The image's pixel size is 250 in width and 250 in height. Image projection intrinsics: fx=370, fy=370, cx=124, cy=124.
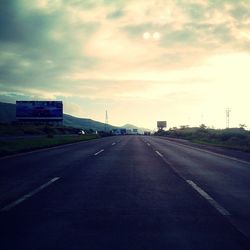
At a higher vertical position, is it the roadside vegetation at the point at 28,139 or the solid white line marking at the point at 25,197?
the roadside vegetation at the point at 28,139

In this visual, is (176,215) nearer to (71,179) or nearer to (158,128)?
(71,179)

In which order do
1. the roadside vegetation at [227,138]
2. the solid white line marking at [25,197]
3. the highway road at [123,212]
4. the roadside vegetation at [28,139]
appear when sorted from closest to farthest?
the highway road at [123,212], the solid white line marking at [25,197], the roadside vegetation at [28,139], the roadside vegetation at [227,138]

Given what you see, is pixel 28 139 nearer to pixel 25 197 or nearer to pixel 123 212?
pixel 25 197

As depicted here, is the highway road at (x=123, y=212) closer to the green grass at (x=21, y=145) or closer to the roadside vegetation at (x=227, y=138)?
the green grass at (x=21, y=145)

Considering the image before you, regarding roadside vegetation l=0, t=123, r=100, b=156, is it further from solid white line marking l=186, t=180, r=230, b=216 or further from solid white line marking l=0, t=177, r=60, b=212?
solid white line marking l=186, t=180, r=230, b=216

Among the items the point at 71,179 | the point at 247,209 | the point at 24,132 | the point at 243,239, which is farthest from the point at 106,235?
the point at 24,132

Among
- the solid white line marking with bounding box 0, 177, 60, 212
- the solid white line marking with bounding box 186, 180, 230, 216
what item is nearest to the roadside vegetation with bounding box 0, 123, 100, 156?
the solid white line marking with bounding box 0, 177, 60, 212

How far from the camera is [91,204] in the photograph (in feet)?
25.0

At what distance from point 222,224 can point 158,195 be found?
106 inches

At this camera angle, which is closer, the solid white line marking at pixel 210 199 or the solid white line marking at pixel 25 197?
the solid white line marking at pixel 210 199

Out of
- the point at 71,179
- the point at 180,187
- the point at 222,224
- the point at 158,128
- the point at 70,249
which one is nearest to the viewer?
the point at 70,249

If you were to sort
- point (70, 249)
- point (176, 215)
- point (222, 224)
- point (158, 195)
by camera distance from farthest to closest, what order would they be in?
point (158, 195)
point (176, 215)
point (222, 224)
point (70, 249)

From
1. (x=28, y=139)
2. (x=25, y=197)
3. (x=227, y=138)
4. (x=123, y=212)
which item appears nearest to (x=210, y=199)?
(x=123, y=212)

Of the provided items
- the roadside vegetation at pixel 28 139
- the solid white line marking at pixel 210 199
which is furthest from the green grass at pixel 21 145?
the solid white line marking at pixel 210 199
